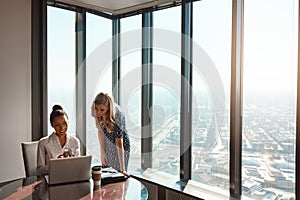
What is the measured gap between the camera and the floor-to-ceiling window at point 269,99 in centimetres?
238

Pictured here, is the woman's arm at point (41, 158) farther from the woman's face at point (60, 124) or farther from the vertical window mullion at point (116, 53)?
the vertical window mullion at point (116, 53)

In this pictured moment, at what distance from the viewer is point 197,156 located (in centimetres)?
304

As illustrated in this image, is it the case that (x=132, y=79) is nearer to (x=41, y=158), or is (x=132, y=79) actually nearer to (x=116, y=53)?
(x=116, y=53)

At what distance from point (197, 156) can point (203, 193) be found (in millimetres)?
398

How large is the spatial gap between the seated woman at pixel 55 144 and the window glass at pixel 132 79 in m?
1.25

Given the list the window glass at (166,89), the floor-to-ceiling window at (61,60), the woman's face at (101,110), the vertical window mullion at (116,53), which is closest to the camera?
the woman's face at (101,110)

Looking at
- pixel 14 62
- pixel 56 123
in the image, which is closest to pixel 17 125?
pixel 14 62

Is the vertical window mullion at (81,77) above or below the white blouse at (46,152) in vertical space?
above

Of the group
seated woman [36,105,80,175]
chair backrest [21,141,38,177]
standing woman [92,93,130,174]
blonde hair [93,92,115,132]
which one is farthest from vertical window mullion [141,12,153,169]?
chair backrest [21,141,38,177]

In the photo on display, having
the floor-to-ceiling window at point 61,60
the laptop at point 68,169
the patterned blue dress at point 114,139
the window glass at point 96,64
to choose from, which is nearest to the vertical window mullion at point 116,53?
the window glass at point 96,64

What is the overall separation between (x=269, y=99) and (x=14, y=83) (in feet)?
7.67

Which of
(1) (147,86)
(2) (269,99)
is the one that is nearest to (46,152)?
(1) (147,86)

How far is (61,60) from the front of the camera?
3461 mm

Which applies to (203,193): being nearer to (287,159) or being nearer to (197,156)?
(197,156)
